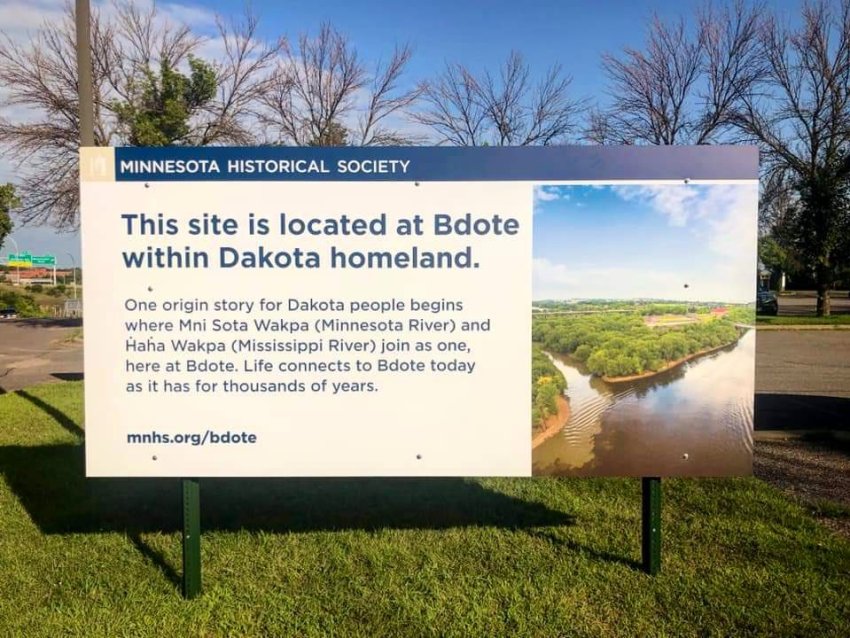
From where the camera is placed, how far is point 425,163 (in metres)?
3.36

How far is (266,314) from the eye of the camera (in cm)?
336

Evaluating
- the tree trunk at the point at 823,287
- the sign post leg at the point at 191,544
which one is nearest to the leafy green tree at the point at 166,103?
the sign post leg at the point at 191,544

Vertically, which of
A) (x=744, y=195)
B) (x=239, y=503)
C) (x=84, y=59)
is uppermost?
(x=84, y=59)

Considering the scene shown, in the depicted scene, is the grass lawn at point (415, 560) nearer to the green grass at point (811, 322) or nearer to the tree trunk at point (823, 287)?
the green grass at point (811, 322)

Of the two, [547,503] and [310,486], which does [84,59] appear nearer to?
[310,486]

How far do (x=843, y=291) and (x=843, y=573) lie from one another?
217 feet

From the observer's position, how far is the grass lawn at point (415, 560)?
3.23 metres

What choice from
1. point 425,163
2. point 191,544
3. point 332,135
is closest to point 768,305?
point 332,135

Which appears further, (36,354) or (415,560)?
(36,354)

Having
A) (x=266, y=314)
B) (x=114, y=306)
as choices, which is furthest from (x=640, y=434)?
(x=114, y=306)

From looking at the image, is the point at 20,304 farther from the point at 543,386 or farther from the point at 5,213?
the point at 543,386

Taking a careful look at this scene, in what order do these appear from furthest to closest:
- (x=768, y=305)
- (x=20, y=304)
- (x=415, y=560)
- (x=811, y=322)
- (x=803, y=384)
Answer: (x=20, y=304) < (x=768, y=305) < (x=811, y=322) < (x=803, y=384) < (x=415, y=560)

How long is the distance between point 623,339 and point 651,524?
1.02 meters

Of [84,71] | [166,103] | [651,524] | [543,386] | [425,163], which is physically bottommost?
[651,524]
